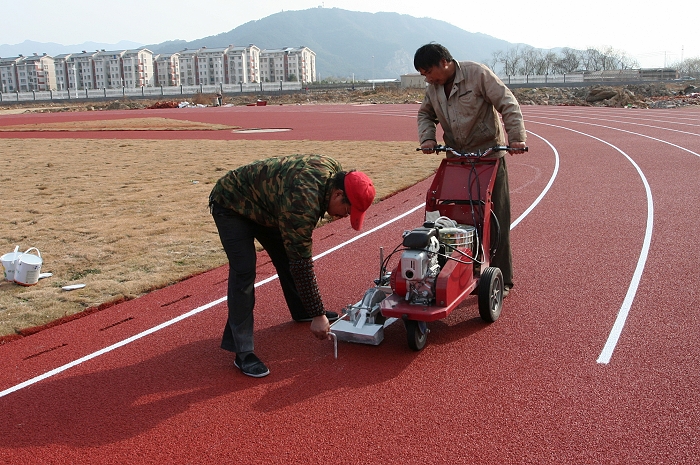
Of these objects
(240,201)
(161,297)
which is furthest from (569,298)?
(161,297)

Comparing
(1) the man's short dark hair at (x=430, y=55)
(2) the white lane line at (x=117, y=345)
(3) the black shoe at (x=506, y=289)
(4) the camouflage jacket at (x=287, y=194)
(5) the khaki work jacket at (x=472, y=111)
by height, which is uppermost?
(1) the man's short dark hair at (x=430, y=55)

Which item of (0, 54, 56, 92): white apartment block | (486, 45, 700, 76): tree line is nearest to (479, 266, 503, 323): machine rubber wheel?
(486, 45, 700, 76): tree line

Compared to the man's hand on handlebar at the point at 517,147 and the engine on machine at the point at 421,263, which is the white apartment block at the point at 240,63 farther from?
the engine on machine at the point at 421,263

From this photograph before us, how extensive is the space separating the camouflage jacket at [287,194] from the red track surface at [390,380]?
1.03 m

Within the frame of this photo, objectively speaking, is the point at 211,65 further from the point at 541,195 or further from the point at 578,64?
the point at 541,195

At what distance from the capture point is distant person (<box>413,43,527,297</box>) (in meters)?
5.21

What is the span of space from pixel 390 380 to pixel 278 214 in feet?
4.40

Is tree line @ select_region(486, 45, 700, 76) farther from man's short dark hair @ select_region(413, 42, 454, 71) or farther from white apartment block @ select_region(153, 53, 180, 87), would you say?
man's short dark hair @ select_region(413, 42, 454, 71)

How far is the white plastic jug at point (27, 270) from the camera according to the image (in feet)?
21.5

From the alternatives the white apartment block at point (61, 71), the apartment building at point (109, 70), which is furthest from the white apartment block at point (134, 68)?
the white apartment block at point (61, 71)

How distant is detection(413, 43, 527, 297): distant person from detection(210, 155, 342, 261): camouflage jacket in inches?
63.1

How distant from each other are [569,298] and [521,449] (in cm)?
262

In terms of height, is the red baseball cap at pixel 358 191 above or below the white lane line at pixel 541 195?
above

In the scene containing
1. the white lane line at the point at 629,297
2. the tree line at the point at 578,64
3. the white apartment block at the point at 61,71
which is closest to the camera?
the white lane line at the point at 629,297
